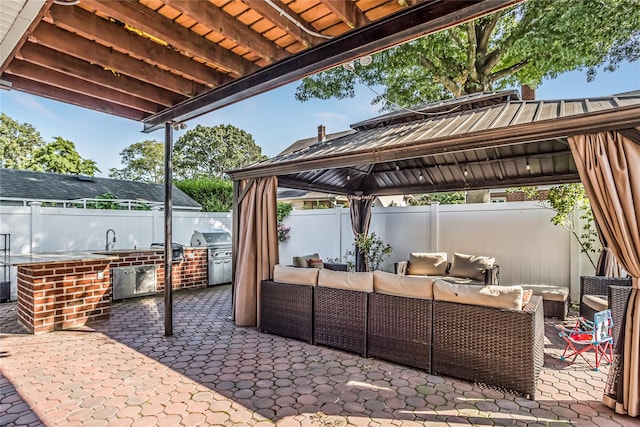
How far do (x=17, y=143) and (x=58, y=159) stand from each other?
3.74 m

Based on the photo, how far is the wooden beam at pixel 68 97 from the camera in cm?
332

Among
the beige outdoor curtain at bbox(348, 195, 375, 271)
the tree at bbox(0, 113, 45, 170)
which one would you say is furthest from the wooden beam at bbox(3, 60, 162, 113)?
the tree at bbox(0, 113, 45, 170)

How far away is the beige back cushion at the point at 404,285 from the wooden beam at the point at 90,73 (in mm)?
3125

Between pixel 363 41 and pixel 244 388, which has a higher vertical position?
pixel 363 41

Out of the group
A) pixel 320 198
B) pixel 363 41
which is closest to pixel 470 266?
pixel 363 41

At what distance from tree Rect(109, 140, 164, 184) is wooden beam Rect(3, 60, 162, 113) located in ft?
80.0

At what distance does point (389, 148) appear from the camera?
4141 mm

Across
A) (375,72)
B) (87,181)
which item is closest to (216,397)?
(375,72)

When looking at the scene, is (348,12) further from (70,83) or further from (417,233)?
(417,233)

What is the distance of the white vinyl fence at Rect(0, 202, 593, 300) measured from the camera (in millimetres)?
6582

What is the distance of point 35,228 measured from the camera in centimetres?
683

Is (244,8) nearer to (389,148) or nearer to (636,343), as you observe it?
(389,148)

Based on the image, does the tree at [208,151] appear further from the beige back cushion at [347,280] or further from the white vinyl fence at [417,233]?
the beige back cushion at [347,280]

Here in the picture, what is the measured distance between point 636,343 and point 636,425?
583mm
